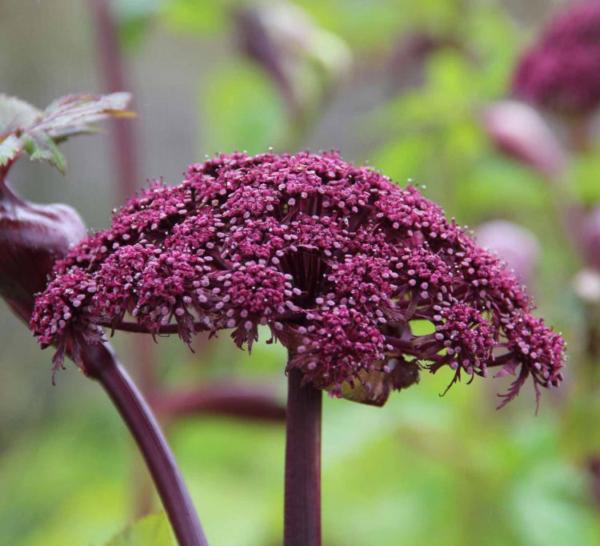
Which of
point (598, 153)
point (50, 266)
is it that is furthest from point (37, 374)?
point (50, 266)

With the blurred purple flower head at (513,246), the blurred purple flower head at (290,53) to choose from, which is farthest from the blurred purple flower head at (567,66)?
the blurred purple flower head at (290,53)

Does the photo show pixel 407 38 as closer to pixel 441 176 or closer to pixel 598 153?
pixel 441 176

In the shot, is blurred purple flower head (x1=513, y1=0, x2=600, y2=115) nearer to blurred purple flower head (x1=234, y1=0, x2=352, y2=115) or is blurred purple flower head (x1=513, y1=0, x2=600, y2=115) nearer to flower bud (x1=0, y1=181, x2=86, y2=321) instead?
blurred purple flower head (x1=234, y1=0, x2=352, y2=115)

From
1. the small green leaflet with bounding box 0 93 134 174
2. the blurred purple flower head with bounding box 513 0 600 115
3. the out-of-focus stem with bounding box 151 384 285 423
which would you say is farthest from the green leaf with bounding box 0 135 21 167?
the blurred purple flower head with bounding box 513 0 600 115

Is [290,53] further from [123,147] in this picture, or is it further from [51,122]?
[51,122]

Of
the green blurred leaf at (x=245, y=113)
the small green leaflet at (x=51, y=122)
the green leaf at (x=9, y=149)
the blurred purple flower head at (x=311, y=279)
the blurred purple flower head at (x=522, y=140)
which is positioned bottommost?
the blurred purple flower head at (x=311, y=279)

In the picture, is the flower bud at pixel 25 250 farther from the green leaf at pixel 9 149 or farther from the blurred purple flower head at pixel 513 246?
the blurred purple flower head at pixel 513 246
